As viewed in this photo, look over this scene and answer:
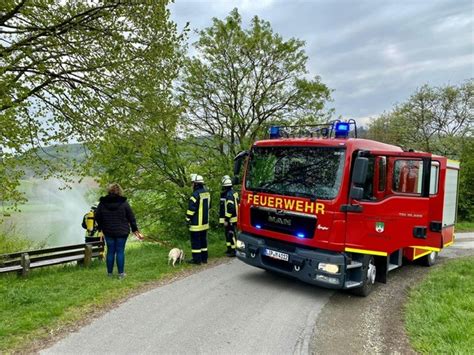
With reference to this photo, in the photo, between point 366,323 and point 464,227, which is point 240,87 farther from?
point 464,227

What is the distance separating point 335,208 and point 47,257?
5783 millimetres

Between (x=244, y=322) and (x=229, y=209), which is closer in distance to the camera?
(x=244, y=322)

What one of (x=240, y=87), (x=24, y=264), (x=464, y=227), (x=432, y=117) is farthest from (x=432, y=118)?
(x=24, y=264)

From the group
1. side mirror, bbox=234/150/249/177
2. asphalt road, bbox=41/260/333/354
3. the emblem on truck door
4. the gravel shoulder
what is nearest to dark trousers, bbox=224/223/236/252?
side mirror, bbox=234/150/249/177

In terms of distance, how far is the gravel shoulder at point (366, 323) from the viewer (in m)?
4.23

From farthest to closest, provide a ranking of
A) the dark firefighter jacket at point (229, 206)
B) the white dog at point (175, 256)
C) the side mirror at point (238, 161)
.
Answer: the dark firefighter jacket at point (229, 206) → the white dog at point (175, 256) → the side mirror at point (238, 161)

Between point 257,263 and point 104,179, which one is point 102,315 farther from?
point 104,179

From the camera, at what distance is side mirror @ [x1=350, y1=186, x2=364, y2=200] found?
18.0 feet

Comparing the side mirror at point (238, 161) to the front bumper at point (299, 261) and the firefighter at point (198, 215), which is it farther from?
the front bumper at point (299, 261)

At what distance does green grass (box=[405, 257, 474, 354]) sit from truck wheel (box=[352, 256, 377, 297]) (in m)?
0.67

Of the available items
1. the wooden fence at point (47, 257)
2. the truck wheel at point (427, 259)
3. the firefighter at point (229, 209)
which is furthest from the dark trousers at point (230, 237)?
the truck wheel at point (427, 259)

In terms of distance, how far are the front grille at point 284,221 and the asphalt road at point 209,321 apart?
3.54 ft

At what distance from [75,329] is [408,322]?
4.46 meters

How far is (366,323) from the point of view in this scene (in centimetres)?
501
